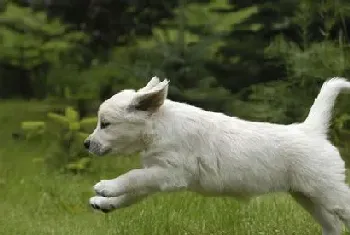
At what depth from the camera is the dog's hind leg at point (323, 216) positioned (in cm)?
540

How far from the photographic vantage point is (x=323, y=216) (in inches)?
213

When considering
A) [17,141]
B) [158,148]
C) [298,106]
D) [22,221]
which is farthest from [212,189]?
[17,141]

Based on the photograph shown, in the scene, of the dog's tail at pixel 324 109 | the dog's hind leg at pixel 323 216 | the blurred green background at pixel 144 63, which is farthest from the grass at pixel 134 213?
the dog's tail at pixel 324 109

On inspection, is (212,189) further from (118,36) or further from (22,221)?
(118,36)

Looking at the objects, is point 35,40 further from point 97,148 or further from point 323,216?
point 323,216

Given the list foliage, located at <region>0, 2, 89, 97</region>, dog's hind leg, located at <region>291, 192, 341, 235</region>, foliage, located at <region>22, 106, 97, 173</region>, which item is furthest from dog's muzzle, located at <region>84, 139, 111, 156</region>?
foliage, located at <region>0, 2, 89, 97</region>

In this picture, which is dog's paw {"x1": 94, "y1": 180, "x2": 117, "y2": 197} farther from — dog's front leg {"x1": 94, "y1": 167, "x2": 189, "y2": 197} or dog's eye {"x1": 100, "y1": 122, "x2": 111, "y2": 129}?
dog's eye {"x1": 100, "y1": 122, "x2": 111, "y2": 129}

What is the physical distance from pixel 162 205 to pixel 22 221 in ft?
3.67

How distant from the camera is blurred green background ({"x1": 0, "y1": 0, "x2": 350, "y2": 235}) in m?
9.70

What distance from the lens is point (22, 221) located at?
6668mm

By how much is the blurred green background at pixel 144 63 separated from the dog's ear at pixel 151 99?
283cm

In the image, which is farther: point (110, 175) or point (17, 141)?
point (17, 141)

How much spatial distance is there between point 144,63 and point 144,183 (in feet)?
20.7

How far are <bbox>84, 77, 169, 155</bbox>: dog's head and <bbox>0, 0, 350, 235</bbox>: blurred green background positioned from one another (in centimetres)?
270
